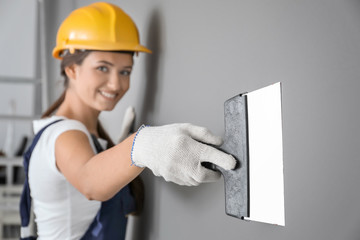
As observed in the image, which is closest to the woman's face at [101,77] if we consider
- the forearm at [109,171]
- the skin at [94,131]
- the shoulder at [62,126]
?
the skin at [94,131]

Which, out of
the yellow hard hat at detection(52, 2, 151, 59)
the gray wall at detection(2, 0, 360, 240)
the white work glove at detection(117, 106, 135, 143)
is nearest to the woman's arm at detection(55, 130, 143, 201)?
the gray wall at detection(2, 0, 360, 240)

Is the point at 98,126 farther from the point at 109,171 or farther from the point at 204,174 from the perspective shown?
the point at 204,174

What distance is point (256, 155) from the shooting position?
0.68m

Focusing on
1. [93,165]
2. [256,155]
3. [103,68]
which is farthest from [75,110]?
[256,155]

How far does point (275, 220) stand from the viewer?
627 millimetres

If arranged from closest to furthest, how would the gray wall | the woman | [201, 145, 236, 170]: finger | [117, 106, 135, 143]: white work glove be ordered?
the gray wall → [201, 145, 236, 170]: finger → the woman → [117, 106, 135, 143]: white work glove

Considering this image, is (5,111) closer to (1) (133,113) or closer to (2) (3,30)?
(2) (3,30)

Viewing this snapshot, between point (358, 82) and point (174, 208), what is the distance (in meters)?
0.80

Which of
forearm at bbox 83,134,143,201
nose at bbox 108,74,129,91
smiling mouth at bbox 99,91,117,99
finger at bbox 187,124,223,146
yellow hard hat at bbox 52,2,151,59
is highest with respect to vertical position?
yellow hard hat at bbox 52,2,151,59

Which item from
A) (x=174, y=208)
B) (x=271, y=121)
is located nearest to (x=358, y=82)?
(x=271, y=121)

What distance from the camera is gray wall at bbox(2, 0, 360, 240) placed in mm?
591

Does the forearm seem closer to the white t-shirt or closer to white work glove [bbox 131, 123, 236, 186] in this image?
white work glove [bbox 131, 123, 236, 186]

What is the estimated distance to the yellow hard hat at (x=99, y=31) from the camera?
1.30 m

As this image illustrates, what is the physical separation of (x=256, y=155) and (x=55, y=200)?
865 mm
